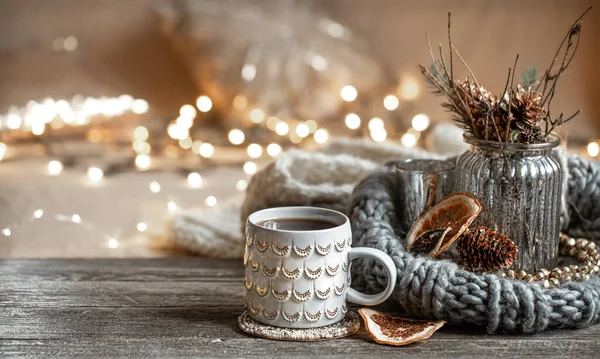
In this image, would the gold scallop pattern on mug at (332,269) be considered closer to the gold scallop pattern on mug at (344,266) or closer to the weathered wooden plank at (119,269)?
the gold scallop pattern on mug at (344,266)

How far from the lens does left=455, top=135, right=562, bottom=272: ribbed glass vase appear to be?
77 cm

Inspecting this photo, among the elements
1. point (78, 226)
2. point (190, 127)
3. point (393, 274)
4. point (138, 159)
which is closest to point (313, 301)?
point (393, 274)

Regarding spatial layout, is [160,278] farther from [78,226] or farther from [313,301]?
[78,226]

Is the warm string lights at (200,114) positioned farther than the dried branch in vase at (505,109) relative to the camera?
Yes

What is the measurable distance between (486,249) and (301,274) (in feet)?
0.66

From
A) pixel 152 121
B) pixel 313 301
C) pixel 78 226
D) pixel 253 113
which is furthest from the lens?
pixel 152 121

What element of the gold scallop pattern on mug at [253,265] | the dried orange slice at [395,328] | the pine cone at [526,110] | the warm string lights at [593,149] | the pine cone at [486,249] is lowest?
the dried orange slice at [395,328]

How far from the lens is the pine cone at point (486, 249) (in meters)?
0.75

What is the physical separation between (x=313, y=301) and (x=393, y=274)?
0.28 feet

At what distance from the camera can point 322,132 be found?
2014 mm

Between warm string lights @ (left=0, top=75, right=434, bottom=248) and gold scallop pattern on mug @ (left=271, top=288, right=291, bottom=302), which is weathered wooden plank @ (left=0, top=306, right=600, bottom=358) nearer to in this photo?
gold scallop pattern on mug @ (left=271, top=288, right=291, bottom=302)

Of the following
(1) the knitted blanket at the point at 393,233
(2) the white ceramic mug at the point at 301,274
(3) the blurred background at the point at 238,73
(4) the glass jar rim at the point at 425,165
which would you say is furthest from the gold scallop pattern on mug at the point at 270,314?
(3) the blurred background at the point at 238,73

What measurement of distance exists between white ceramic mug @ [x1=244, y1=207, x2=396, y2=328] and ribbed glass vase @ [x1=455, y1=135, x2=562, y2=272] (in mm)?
150

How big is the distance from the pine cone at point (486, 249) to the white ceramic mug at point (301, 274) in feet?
0.31
